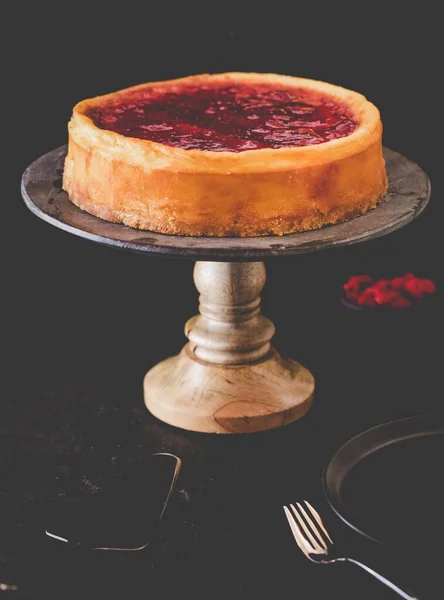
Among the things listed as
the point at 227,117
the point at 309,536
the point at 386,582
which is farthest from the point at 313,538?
the point at 227,117

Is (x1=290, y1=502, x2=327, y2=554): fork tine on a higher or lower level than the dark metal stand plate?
lower

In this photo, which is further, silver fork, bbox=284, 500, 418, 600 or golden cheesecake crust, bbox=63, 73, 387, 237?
golden cheesecake crust, bbox=63, 73, 387, 237

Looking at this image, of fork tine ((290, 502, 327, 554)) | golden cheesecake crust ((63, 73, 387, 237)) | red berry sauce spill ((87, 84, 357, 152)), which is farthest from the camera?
red berry sauce spill ((87, 84, 357, 152))

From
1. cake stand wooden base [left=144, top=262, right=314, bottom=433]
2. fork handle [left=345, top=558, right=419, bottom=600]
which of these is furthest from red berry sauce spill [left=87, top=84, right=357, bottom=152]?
fork handle [left=345, top=558, right=419, bottom=600]

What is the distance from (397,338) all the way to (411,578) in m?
0.80

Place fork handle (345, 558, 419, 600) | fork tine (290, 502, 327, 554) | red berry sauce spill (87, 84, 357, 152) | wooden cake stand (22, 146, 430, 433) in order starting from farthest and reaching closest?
1. wooden cake stand (22, 146, 430, 433)
2. red berry sauce spill (87, 84, 357, 152)
3. fork tine (290, 502, 327, 554)
4. fork handle (345, 558, 419, 600)

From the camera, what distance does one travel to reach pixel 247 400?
2.68 metres

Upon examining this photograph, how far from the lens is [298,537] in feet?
7.41

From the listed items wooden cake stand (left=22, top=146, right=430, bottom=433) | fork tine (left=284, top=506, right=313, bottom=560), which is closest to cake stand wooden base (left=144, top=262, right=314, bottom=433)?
wooden cake stand (left=22, top=146, right=430, bottom=433)

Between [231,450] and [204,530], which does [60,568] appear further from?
[231,450]

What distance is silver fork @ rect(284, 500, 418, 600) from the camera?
2.18 m

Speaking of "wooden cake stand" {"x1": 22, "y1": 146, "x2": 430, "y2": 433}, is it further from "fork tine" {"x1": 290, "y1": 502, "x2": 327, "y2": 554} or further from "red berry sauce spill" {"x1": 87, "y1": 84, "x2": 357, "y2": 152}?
"fork tine" {"x1": 290, "y1": 502, "x2": 327, "y2": 554}

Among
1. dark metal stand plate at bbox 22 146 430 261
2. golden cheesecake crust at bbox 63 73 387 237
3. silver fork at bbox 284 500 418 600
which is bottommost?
silver fork at bbox 284 500 418 600

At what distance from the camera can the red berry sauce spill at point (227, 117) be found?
2473mm
